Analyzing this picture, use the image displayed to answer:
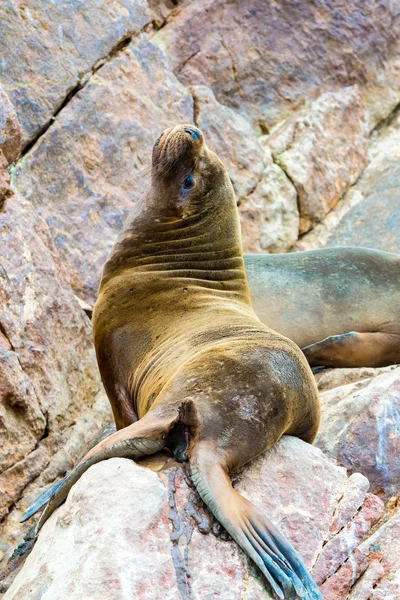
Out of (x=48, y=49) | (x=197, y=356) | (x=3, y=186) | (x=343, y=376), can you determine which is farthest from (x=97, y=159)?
(x=197, y=356)

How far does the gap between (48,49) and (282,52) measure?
334cm

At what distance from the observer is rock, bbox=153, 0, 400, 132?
30.7 ft

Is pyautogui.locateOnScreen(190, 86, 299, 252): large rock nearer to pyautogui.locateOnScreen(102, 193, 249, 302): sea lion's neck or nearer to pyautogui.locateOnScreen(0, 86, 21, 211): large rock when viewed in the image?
pyautogui.locateOnScreen(0, 86, 21, 211): large rock

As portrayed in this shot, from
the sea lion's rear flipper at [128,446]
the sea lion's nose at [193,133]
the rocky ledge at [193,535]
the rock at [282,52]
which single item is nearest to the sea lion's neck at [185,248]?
the sea lion's nose at [193,133]

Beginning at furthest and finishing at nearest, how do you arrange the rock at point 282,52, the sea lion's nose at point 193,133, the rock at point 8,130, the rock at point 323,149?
the rock at point 282,52 < the rock at point 323,149 < the rock at point 8,130 < the sea lion's nose at point 193,133

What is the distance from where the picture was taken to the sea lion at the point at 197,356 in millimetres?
3160

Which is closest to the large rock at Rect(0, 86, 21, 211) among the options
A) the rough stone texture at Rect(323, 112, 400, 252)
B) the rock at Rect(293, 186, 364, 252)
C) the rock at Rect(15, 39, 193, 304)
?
the rock at Rect(15, 39, 193, 304)

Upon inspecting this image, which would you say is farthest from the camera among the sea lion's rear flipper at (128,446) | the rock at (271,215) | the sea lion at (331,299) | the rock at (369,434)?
the rock at (271,215)

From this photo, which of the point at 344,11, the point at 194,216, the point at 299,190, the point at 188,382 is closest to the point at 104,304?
the point at 194,216

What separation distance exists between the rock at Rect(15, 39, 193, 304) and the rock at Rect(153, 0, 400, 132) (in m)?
1.12

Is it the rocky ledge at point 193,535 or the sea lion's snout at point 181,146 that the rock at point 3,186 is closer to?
the sea lion's snout at point 181,146

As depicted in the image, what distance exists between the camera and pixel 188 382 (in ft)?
11.7

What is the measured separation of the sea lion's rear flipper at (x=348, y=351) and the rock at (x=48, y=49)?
3.05m

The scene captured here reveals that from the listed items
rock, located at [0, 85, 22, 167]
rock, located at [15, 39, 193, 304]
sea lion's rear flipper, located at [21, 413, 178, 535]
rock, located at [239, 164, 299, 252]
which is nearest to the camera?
sea lion's rear flipper, located at [21, 413, 178, 535]
